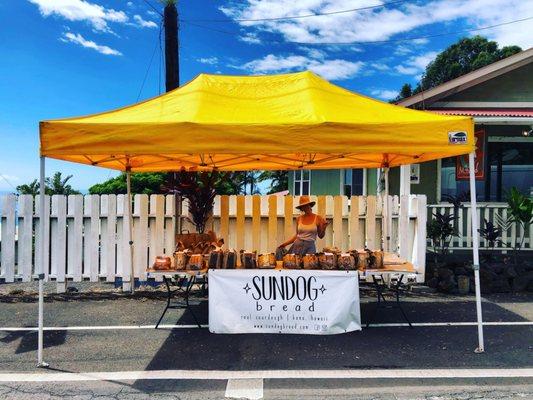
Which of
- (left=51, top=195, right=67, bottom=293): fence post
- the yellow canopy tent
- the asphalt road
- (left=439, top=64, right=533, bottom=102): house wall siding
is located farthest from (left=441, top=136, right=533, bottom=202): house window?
(left=51, top=195, right=67, bottom=293): fence post

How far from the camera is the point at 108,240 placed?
25.5 feet

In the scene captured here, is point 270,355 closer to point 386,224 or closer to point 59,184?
point 386,224

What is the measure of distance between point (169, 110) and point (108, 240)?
3528 millimetres

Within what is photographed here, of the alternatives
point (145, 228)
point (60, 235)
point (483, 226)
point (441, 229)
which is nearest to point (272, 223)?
point (145, 228)

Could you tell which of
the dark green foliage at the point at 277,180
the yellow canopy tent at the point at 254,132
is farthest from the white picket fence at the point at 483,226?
the dark green foliage at the point at 277,180

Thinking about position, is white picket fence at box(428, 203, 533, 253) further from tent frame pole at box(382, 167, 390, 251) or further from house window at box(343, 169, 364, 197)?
house window at box(343, 169, 364, 197)

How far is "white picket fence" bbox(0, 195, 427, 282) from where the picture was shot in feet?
25.1

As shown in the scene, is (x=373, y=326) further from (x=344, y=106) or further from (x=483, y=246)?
(x=483, y=246)

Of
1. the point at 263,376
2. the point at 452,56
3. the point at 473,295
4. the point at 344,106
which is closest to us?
the point at 263,376

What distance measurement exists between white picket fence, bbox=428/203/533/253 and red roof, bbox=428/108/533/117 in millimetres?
1982

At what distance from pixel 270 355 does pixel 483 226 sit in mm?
7028

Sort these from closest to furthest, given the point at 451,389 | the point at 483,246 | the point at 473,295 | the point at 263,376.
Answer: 1. the point at 451,389
2. the point at 263,376
3. the point at 473,295
4. the point at 483,246

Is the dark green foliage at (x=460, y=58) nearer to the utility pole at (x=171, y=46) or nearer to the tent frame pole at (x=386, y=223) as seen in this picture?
the utility pole at (x=171, y=46)

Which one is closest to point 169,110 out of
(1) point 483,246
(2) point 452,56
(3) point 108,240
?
(3) point 108,240
